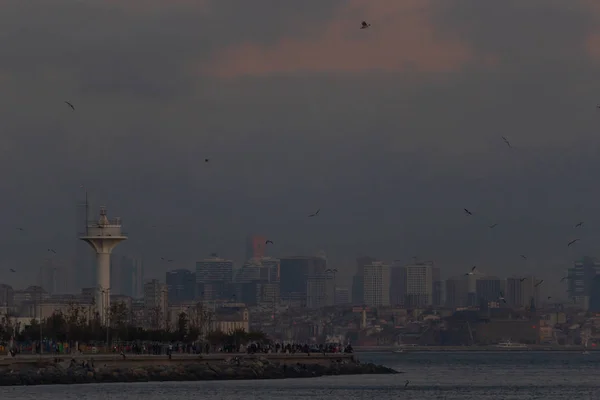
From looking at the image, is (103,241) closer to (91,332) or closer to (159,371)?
(91,332)

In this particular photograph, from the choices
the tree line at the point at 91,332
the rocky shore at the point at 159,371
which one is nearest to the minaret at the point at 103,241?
the tree line at the point at 91,332

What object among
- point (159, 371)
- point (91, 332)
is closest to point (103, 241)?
point (91, 332)

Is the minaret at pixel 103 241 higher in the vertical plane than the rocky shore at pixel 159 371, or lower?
higher

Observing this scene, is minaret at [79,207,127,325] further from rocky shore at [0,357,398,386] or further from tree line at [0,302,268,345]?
rocky shore at [0,357,398,386]

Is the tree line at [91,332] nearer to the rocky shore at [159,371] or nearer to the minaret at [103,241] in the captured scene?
the minaret at [103,241]

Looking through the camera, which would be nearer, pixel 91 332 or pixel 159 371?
pixel 159 371

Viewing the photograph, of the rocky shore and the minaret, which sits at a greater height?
the minaret

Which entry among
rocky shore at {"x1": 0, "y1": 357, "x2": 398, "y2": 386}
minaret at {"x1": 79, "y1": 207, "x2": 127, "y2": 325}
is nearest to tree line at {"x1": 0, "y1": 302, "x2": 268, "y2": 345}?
minaret at {"x1": 79, "y1": 207, "x2": 127, "y2": 325}

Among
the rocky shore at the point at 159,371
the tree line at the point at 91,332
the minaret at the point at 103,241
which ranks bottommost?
the rocky shore at the point at 159,371

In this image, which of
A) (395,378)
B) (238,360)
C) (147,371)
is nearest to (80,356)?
(147,371)
